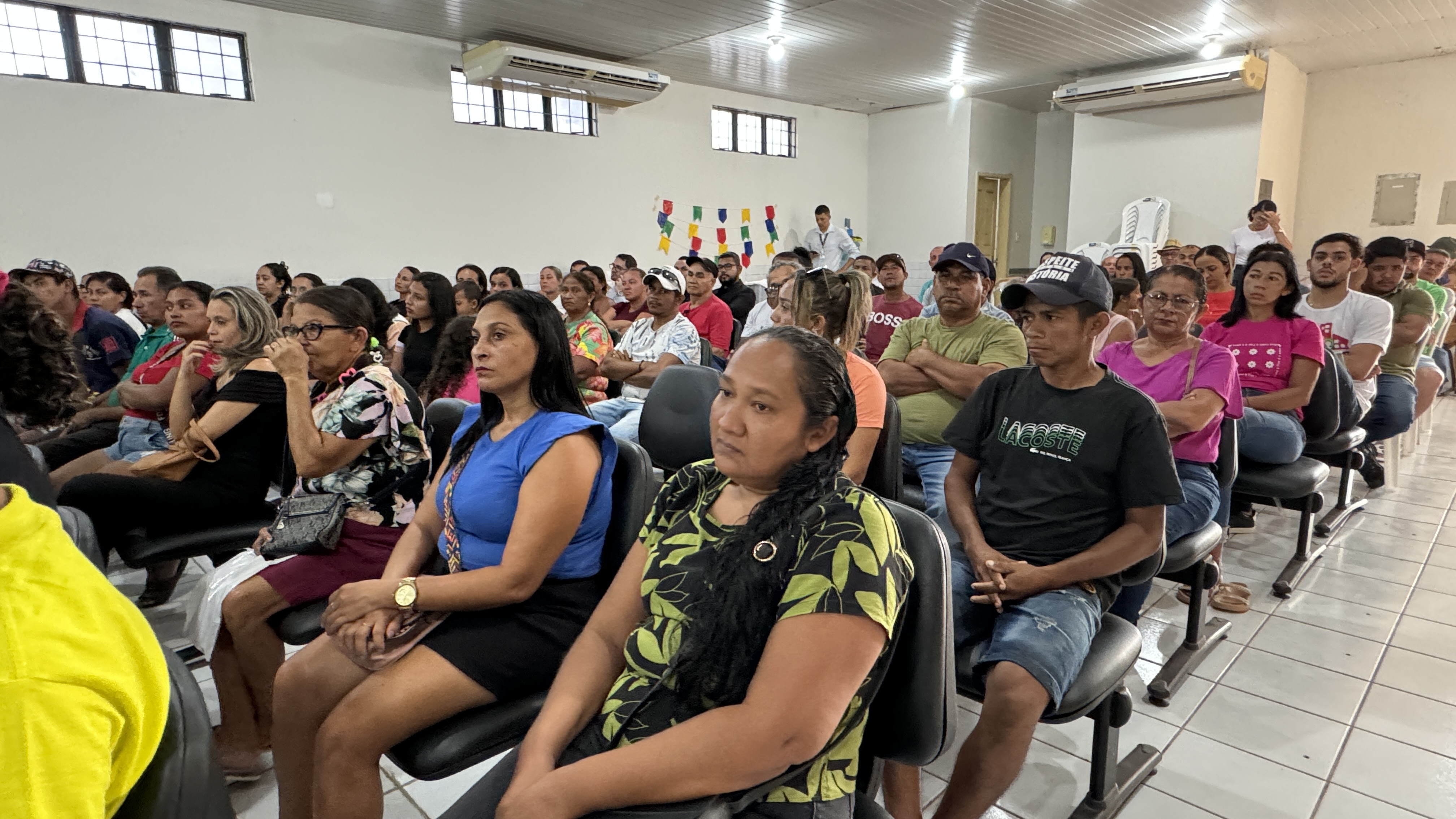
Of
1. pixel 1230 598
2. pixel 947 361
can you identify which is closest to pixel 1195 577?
pixel 1230 598

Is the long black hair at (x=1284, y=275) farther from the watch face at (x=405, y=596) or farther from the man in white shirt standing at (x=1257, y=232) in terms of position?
the man in white shirt standing at (x=1257, y=232)

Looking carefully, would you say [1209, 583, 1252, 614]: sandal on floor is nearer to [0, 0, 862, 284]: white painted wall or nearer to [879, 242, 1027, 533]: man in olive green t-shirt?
[879, 242, 1027, 533]: man in olive green t-shirt

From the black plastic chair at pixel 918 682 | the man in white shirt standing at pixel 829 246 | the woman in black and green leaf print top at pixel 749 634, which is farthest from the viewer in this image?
the man in white shirt standing at pixel 829 246

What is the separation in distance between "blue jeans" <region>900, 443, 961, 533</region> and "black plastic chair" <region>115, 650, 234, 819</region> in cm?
178

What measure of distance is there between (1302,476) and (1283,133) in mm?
7613

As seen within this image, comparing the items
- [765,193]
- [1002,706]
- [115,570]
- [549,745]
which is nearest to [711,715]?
[549,745]

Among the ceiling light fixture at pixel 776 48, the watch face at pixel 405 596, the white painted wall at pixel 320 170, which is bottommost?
the watch face at pixel 405 596

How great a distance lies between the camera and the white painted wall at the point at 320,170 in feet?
17.6

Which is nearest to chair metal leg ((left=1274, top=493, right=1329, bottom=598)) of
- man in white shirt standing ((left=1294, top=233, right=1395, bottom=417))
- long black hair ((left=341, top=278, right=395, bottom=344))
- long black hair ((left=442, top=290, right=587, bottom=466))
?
man in white shirt standing ((left=1294, top=233, right=1395, bottom=417))

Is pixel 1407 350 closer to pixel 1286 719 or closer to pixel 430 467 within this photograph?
pixel 1286 719

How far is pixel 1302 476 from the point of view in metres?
2.65

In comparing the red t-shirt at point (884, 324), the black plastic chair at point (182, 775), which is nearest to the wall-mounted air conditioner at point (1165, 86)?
the red t-shirt at point (884, 324)

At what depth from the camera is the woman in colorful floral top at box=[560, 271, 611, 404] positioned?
3.66 m

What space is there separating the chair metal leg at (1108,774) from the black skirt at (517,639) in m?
1.08
